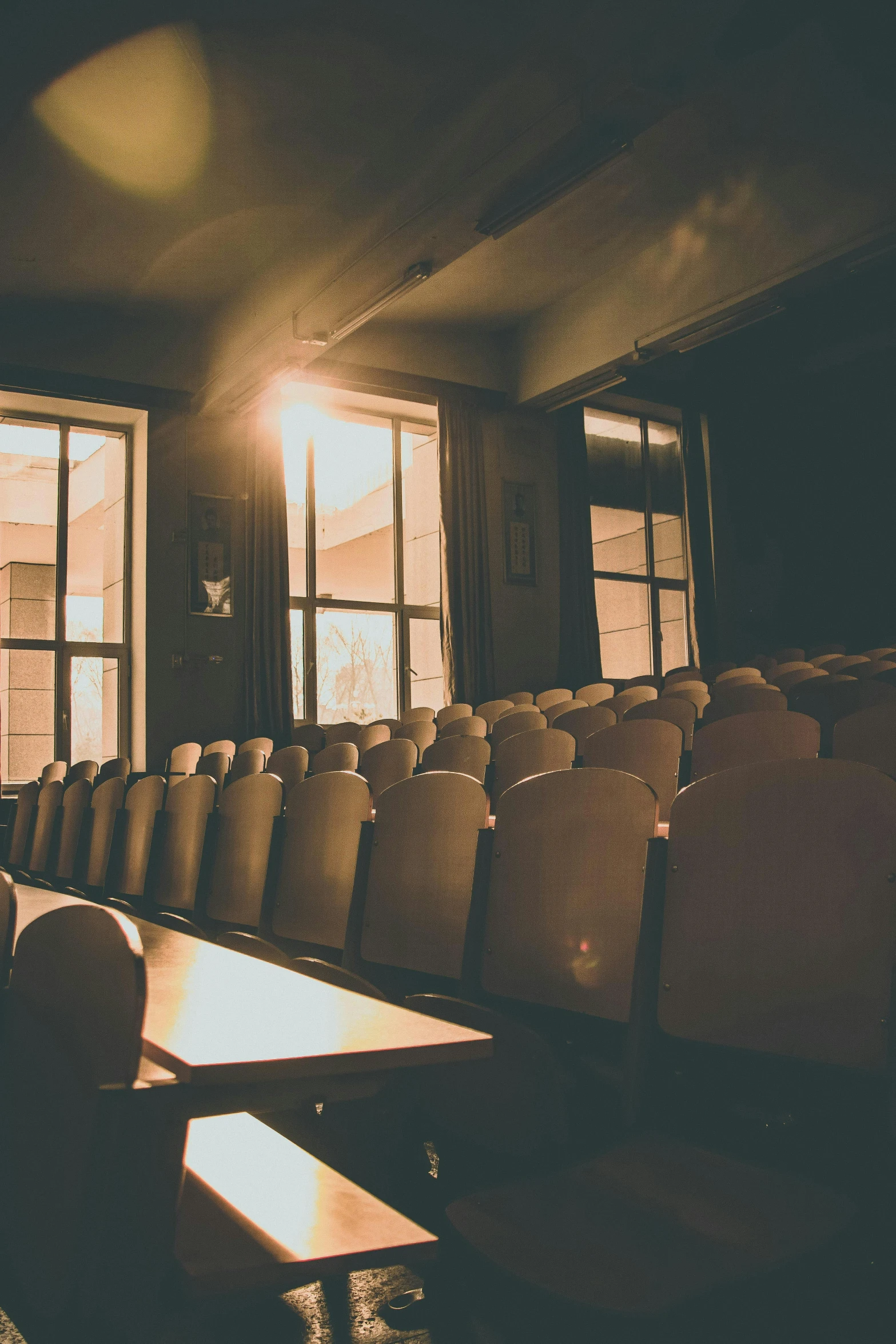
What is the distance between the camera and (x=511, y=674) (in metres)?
9.45

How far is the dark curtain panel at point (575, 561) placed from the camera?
961 cm

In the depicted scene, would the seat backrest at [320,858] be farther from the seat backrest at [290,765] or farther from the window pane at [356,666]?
the window pane at [356,666]

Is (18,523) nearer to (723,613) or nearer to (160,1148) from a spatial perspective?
(723,613)

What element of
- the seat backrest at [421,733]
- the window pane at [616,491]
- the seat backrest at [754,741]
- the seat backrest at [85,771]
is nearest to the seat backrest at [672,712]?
the seat backrest at [754,741]

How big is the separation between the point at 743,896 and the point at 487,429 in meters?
8.55

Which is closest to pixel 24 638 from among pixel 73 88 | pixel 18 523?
pixel 18 523

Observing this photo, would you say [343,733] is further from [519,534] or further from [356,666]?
[519,534]

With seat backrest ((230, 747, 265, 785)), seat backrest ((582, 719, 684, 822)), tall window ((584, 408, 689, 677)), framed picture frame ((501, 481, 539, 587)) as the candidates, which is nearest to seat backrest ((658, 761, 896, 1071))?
seat backrest ((582, 719, 684, 822))

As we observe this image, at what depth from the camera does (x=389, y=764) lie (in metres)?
4.06

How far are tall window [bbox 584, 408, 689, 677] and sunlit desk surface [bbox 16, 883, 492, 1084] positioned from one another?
358 inches

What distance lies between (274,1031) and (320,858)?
1.47 meters

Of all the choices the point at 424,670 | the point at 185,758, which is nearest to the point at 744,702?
the point at 185,758

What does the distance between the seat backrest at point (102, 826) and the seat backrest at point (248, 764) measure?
101 centimetres

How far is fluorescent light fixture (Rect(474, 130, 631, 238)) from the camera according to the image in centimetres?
485
